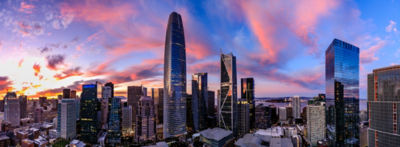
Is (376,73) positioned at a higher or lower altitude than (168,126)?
higher

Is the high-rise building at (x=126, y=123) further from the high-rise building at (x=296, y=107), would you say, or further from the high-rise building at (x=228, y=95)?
the high-rise building at (x=296, y=107)

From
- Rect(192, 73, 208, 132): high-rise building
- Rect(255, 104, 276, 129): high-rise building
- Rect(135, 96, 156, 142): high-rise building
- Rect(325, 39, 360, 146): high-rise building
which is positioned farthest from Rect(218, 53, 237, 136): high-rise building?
Rect(325, 39, 360, 146): high-rise building

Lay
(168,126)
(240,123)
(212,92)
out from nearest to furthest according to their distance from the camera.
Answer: (168,126), (240,123), (212,92)

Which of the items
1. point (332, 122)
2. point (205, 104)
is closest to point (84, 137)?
point (205, 104)

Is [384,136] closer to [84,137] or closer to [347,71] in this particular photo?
[347,71]

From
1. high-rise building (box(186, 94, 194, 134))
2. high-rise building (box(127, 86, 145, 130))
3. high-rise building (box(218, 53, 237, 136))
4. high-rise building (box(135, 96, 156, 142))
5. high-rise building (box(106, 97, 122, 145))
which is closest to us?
high-rise building (box(135, 96, 156, 142))

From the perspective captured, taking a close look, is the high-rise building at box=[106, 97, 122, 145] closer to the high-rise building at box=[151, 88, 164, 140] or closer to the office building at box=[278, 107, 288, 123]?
the high-rise building at box=[151, 88, 164, 140]

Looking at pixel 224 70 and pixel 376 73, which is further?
pixel 224 70

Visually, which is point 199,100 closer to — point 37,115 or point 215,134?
point 215,134
